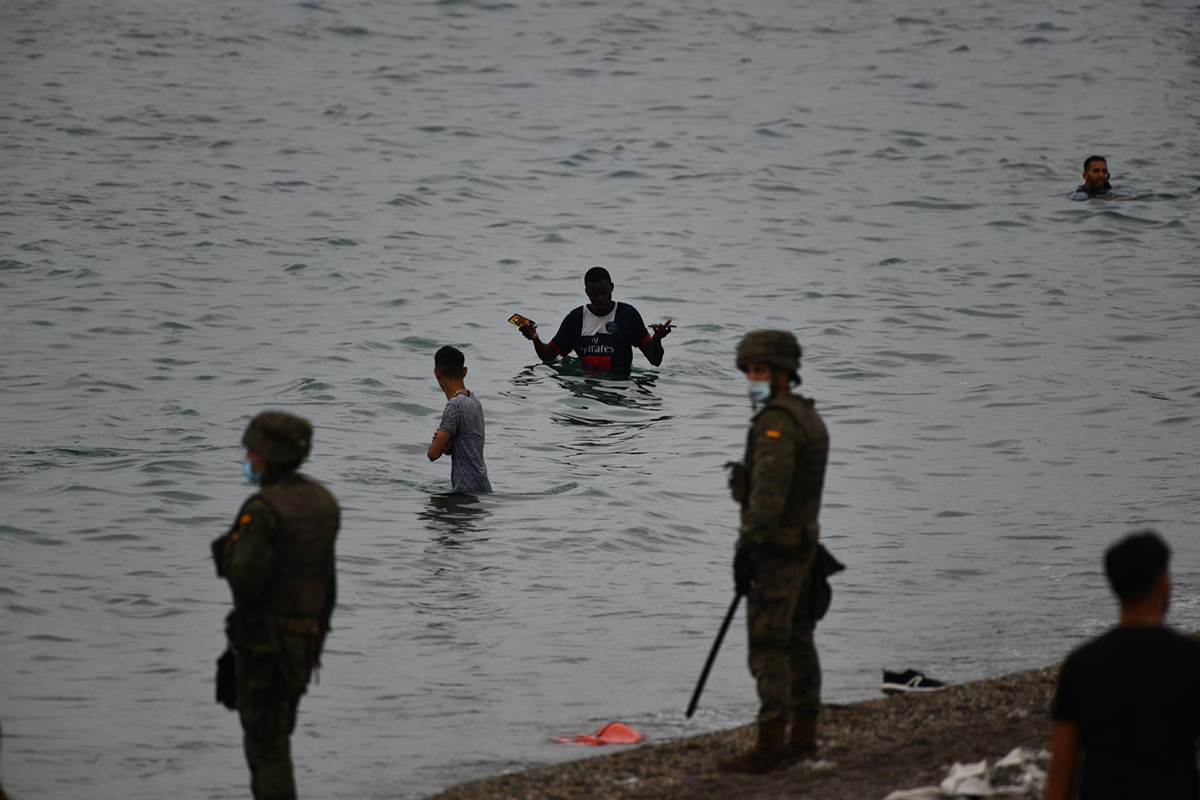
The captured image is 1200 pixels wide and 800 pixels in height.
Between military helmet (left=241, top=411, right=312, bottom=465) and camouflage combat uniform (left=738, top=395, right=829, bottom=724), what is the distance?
2.07m

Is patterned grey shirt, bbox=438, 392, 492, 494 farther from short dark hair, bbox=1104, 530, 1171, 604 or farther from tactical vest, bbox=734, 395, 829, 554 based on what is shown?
short dark hair, bbox=1104, 530, 1171, 604

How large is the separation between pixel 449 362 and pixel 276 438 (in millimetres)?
6194

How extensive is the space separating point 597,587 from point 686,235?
58.9ft

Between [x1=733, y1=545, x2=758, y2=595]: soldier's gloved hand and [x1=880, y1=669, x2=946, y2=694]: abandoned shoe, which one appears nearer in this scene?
[x1=733, y1=545, x2=758, y2=595]: soldier's gloved hand

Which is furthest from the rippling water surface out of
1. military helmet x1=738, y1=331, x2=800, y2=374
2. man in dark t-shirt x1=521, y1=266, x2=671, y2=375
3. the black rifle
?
military helmet x1=738, y1=331, x2=800, y2=374

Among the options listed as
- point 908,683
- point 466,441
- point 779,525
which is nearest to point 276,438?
point 779,525

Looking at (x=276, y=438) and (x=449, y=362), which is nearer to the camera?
(x=276, y=438)

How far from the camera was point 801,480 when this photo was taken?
21.8 feet

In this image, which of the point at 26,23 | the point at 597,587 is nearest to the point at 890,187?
the point at 597,587

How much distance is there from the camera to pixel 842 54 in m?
41.8

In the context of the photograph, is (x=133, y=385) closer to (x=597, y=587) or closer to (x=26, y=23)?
(x=597, y=587)

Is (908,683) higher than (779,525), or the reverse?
(779,525)

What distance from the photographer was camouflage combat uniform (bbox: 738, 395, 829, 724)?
6512 millimetres

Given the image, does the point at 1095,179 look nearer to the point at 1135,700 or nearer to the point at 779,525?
the point at 779,525
